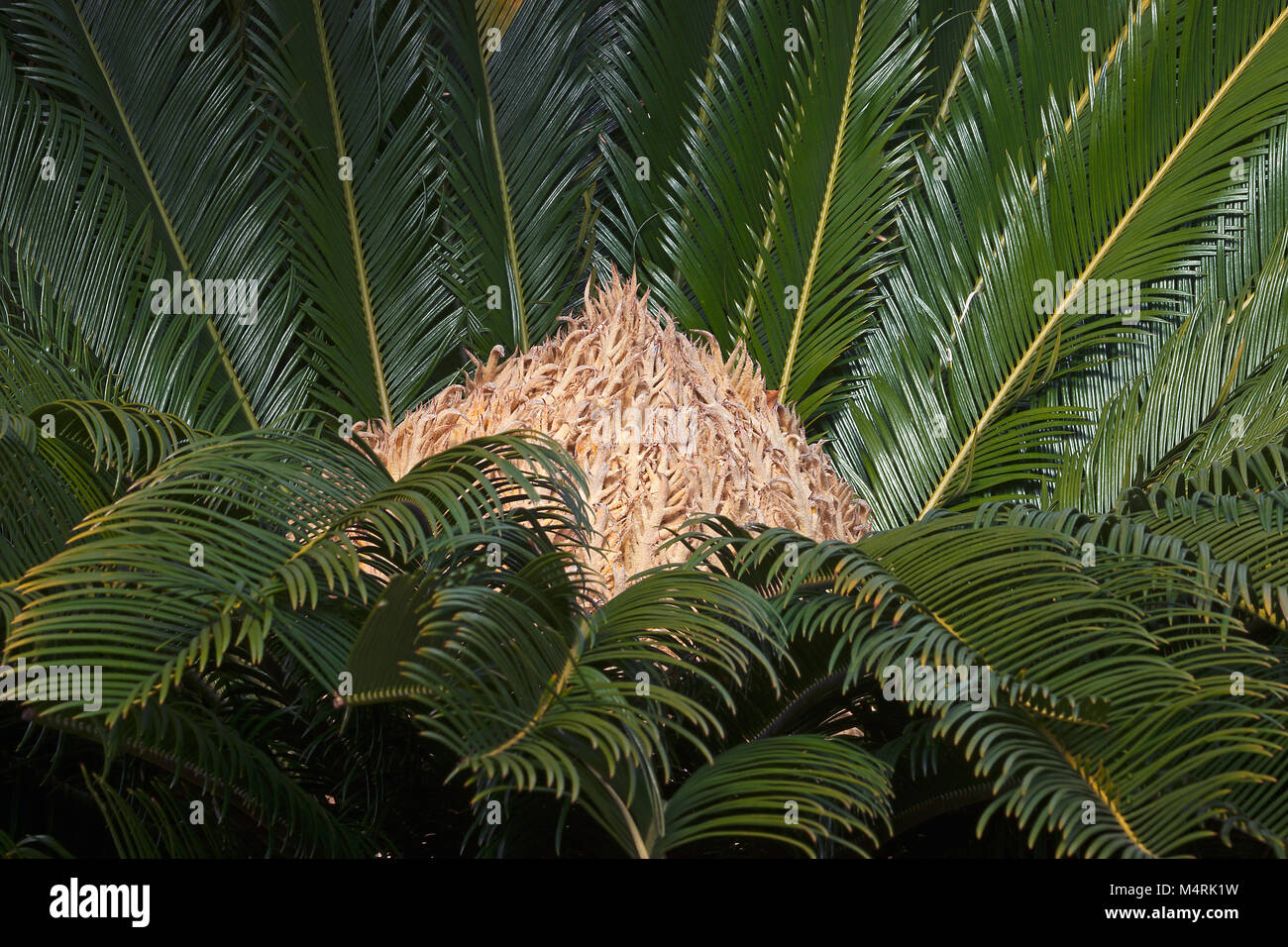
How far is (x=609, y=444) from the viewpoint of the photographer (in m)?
2.96

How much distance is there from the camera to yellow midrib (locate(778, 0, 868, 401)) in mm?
4070

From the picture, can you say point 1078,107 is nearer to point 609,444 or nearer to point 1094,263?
point 1094,263

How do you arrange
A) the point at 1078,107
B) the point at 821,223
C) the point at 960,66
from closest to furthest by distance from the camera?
the point at 1078,107 < the point at 821,223 < the point at 960,66

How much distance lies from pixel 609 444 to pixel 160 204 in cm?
184

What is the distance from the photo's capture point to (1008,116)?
3.91m

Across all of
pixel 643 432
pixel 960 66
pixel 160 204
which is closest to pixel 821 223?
pixel 960 66

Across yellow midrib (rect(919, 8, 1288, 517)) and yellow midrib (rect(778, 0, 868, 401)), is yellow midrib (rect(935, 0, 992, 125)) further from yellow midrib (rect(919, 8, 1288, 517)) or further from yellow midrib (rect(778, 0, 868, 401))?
yellow midrib (rect(919, 8, 1288, 517))

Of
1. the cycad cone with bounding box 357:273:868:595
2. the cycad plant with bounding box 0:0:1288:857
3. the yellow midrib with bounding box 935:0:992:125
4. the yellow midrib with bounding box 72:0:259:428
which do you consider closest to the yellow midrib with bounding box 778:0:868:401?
the cycad plant with bounding box 0:0:1288:857

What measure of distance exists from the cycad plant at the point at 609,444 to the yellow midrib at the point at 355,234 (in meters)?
0.01

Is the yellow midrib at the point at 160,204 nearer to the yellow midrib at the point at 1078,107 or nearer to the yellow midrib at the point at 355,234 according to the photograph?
the yellow midrib at the point at 355,234

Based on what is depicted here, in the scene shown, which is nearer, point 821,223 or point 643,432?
point 643,432

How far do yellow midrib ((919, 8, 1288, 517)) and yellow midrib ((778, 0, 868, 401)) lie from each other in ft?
1.98

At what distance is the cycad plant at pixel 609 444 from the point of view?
1970 millimetres

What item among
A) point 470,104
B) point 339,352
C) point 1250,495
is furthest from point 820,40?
point 1250,495
